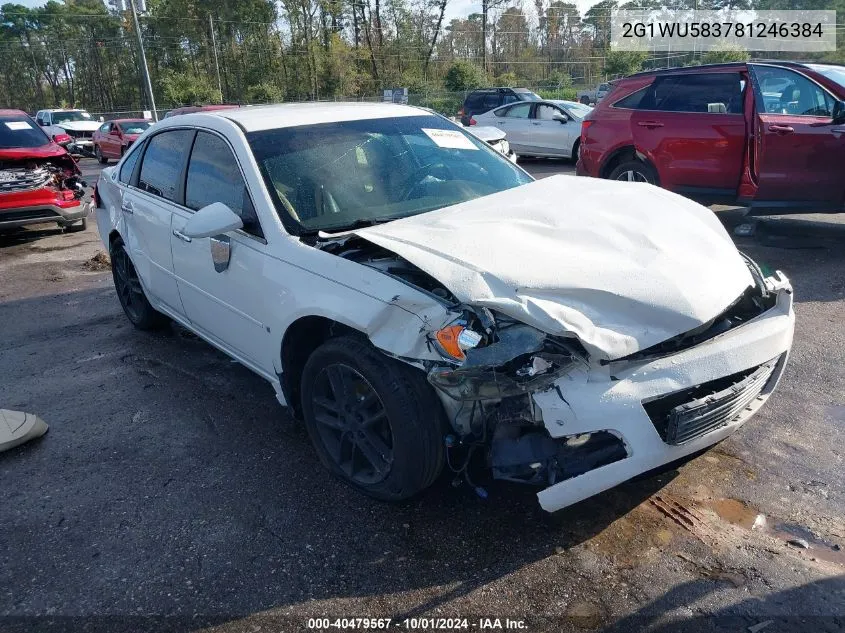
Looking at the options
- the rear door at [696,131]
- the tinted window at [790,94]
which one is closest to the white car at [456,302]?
the rear door at [696,131]

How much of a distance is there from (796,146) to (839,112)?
1.58 feet

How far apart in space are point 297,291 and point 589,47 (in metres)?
59.7

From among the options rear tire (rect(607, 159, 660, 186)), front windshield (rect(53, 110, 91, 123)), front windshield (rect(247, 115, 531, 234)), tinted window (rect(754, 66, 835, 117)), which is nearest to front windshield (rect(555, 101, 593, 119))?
rear tire (rect(607, 159, 660, 186))

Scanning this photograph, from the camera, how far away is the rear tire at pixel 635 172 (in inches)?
304

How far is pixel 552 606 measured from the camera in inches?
92.6

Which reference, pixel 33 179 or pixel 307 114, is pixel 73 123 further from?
pixel 307 114

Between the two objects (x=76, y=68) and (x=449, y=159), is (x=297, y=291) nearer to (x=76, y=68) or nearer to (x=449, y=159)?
(x=449, y=159)

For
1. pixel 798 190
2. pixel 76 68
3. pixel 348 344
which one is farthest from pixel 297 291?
pixel 76 68

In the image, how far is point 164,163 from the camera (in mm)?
4480


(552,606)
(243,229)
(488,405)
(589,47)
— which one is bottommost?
(552,606)

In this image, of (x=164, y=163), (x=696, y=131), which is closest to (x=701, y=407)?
(x=164, y=163)

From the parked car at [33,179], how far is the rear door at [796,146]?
9.37 m

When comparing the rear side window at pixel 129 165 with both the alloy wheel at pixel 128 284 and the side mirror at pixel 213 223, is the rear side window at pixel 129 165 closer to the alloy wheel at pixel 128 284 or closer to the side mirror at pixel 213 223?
the alloy wheel at pixel 128 284

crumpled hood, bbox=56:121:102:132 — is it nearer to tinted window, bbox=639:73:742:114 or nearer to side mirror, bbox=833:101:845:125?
tinted window, bbox=639:73:742:114
